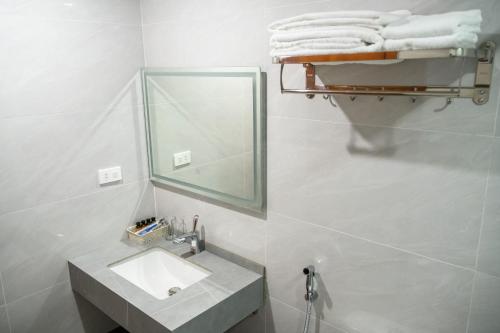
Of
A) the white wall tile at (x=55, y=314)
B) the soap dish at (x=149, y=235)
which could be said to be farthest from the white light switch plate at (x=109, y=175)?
the white wall tile at (x=55, y=314)

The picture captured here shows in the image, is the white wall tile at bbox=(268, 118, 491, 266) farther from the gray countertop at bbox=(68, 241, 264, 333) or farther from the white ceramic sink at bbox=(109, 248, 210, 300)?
the white ceramic sink at bbox=(109, 248, 210, 300)

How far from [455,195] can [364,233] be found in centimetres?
38

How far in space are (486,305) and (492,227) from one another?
0.27 m

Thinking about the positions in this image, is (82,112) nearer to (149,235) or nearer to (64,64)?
(64,64)

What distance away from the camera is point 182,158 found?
2.19 meters

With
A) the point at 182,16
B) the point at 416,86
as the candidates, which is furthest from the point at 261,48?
the point at 416,86

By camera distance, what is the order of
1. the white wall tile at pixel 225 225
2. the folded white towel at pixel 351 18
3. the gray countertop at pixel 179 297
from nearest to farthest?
the folded white towel at pixel 351 18 → the gray countertop at pixel 179 297 → the white wall tile at pixel 225 225

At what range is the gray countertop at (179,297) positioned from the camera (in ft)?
5.26

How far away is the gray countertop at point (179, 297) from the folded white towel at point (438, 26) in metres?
1.26

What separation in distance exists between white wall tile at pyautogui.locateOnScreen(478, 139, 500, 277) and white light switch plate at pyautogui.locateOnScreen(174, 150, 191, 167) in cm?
144

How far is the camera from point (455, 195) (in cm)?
127

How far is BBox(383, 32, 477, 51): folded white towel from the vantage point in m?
0.95

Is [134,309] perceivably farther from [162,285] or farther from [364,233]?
[364,233]

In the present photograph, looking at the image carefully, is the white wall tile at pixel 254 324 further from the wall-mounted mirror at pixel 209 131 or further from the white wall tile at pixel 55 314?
the white wall tile at pixel 55 314
